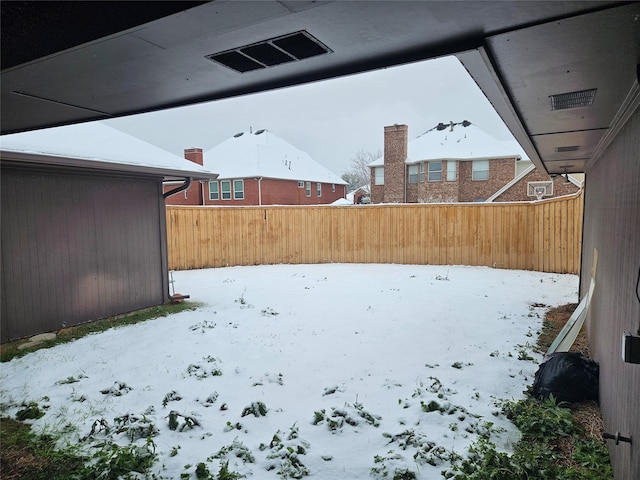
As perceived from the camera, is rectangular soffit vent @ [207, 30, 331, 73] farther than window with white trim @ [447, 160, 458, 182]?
No

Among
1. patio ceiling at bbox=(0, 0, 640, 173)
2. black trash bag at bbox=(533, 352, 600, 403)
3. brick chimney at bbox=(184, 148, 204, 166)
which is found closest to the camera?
patio ceiling at bbox=(0, 0, 640, 173)

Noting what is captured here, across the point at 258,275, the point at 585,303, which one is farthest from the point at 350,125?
the point at 585,303

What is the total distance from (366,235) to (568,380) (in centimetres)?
911

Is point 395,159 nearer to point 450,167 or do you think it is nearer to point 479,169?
point 450,167

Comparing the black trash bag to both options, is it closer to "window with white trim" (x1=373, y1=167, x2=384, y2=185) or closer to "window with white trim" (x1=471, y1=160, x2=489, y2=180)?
"window with white trim" (x1=471, y1=160, x2=489, y2=180)

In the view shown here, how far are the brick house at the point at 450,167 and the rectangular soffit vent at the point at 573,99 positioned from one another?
1789cm

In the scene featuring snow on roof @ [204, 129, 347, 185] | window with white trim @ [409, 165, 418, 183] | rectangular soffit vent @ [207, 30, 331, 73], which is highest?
snow on roof @ [204, 129, 347, 185]

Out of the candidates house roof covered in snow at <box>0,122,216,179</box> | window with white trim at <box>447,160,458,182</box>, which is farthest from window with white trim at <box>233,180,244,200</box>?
house roof covered in snow at <box>0,122,216,179</box>

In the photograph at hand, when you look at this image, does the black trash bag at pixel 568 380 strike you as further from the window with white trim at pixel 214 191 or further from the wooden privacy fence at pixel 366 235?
the window with white trim at pixel 214 191

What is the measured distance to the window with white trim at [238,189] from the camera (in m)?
22.8

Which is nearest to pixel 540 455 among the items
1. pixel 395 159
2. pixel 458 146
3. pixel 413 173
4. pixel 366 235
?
pixel 366 235

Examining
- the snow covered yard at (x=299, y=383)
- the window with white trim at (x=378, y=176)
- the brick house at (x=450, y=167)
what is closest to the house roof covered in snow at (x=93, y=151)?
the snow covered yard at (x=299, y=383)

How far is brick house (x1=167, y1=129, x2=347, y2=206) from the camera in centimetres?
2269

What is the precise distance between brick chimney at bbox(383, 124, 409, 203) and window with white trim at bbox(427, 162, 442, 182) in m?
1.42
